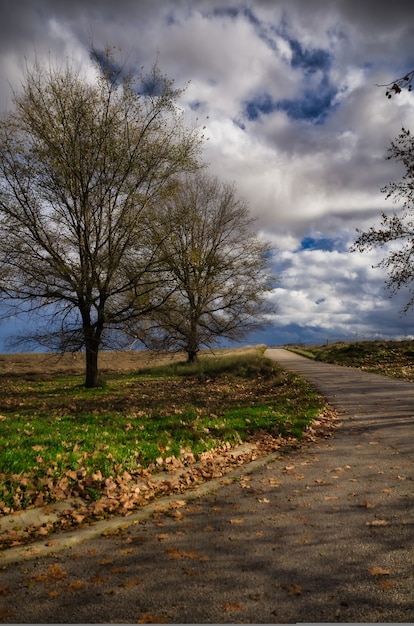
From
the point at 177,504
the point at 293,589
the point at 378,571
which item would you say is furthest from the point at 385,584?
the point at 177,504

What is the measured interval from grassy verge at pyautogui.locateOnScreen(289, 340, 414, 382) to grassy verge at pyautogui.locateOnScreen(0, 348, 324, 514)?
7566 millimetres

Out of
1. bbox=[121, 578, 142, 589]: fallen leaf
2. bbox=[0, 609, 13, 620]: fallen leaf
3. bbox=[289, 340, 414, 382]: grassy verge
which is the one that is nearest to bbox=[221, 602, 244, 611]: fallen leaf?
bbox=[121, 578, 142, 589]: fallen leaf

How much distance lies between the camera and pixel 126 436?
998cm

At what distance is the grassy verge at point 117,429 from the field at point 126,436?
20 millimetres

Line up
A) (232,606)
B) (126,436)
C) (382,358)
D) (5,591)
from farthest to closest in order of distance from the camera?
1. (382,358)
2. (126,436)
3. (5,591)
4. (232,606)

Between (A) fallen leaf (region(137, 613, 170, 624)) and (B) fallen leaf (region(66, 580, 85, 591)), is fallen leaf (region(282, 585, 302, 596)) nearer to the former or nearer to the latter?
(A) fallen leaf (region(137, 613, 170, 624))

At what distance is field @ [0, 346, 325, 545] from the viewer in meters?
6.98

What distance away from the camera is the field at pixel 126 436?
6980 millimetres

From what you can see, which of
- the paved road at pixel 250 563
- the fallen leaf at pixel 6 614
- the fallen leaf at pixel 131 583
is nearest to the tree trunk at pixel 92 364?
the paved road at pixel 250 563

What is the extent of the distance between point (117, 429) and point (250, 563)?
652cm

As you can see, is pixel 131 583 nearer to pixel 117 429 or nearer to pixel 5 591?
pixel 5 591

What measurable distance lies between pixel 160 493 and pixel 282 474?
2331 mm

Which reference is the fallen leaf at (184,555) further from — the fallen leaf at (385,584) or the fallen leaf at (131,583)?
the fallen leaf at (385,584)

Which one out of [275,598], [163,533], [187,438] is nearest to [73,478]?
[163,533]
